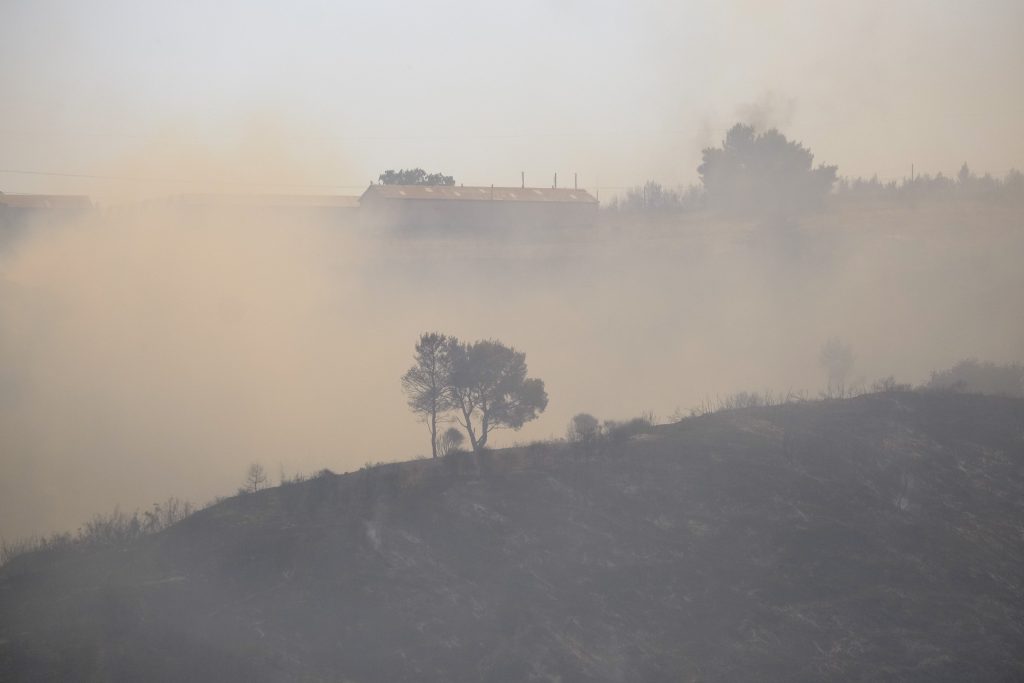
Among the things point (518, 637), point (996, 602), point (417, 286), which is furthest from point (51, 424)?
point (996, 602)

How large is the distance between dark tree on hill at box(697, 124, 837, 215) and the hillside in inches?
2067

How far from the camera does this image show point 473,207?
81.8 metres

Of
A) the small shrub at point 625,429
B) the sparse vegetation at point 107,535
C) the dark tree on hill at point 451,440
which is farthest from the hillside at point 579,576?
the dark tree on hill at point 451,440

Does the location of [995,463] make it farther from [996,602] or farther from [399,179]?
[399,179]

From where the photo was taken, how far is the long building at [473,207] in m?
79.2

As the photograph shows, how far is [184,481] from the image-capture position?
4572cm

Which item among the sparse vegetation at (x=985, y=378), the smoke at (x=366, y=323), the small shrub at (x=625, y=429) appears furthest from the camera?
the sparse vegetation at (x=985, y=378)

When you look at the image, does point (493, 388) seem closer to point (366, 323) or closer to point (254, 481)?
point (254, 481)

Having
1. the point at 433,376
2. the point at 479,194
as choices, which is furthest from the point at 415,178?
the point at 433,376

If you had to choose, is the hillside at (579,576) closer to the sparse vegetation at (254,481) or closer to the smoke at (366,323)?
the sparse vegetation at (254,481)

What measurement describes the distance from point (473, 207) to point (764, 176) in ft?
84.2

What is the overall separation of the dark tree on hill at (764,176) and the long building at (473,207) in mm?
12386

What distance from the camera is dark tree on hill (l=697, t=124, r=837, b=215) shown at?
8838 cm

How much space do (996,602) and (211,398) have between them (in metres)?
38.0
